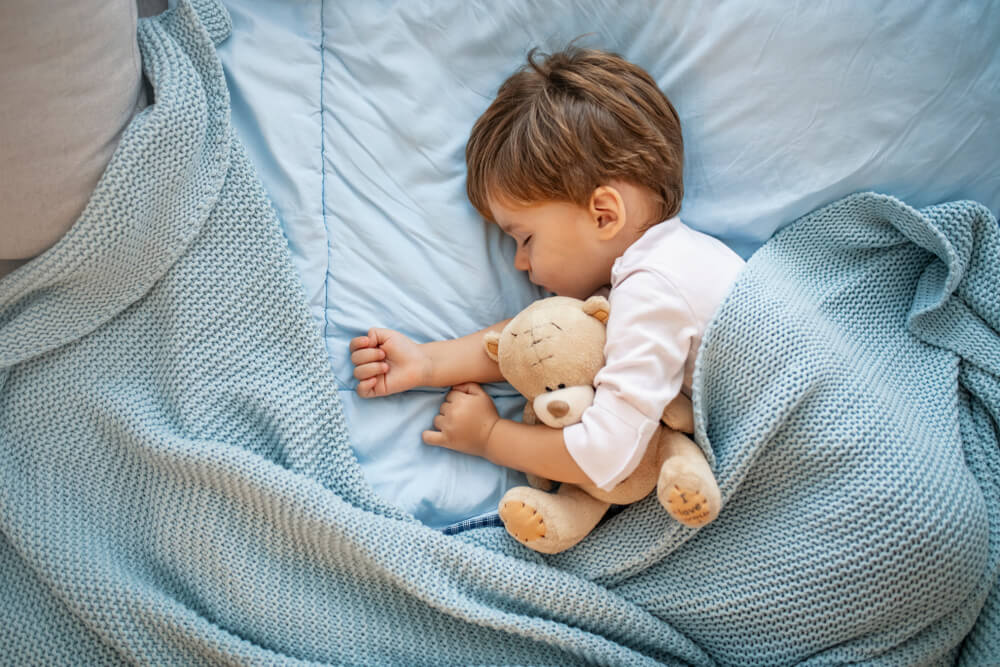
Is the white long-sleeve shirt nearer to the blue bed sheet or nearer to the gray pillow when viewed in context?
the blue bed sheet

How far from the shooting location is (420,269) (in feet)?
3.68

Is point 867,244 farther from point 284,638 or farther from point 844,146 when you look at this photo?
point 284,638

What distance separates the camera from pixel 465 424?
1.05m

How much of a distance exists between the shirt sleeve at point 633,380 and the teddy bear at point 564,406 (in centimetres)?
2

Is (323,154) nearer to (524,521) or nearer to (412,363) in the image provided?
(412,363)

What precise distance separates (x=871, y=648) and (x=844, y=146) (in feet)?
2.21

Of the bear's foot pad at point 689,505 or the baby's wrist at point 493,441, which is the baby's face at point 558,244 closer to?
the baby's wrist at point 493,441

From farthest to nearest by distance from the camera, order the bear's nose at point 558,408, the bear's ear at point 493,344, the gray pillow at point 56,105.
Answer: the bear's ear at point 493,344 → the bear's nose at point 558,408 → the gray pillow at point 56,105

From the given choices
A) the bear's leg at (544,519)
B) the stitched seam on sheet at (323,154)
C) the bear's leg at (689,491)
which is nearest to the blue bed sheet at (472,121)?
the stitched seam on sheet at (323,154)

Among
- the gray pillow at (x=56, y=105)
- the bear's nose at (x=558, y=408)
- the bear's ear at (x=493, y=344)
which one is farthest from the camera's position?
the bear's ear at (x=493, y=344)

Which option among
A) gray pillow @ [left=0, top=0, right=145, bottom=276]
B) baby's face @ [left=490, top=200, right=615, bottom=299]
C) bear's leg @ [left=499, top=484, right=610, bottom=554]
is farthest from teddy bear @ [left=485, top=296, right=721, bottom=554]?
gray pillow @ [left=0, top=0, right=145, bottom=276]

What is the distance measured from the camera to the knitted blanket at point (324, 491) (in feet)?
2.95

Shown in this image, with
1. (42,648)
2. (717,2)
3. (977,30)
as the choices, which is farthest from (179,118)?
(977,30)

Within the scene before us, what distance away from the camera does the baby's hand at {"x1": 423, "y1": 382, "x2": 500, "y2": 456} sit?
3.44 feet
